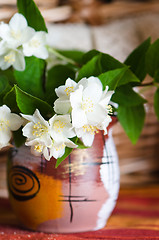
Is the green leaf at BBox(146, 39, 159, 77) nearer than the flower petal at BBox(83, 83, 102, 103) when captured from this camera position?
No

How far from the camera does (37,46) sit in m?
0.59

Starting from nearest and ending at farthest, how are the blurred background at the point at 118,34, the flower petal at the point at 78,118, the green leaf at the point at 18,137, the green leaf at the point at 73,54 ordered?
1. the flower petal at the point at 78,118
2. the green leaf at the point at 18,137
3. the green leaf at the point at 73,54
4. the blurred background at the point at 118,34

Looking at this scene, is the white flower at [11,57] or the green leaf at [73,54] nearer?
the white flower at [11,57]

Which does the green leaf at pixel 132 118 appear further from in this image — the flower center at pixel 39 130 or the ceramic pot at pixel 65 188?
the flower center at pixel 39 130

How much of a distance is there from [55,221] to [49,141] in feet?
0.62

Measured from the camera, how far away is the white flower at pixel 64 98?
0.50m

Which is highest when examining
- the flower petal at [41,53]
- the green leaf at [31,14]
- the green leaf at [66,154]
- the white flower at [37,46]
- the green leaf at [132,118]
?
the green leaf at [31,14]

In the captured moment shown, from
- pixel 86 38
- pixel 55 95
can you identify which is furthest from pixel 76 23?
pixel 55 95

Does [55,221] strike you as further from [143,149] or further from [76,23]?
[76,23]

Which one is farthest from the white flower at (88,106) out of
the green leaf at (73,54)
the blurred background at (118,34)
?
the blurred background at (118,34)

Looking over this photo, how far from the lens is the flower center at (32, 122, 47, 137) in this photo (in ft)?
1.64

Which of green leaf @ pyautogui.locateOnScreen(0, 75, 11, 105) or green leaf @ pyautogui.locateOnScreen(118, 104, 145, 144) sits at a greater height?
green leaf @ pyautogui.locateOnScreen(0, 75, 11, 105)

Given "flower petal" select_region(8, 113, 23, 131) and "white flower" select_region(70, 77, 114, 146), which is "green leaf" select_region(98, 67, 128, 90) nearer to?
"white flower" select_region(70, 77, 114, 146)

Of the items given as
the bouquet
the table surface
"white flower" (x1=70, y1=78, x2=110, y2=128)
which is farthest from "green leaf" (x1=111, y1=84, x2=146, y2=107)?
the table surface
